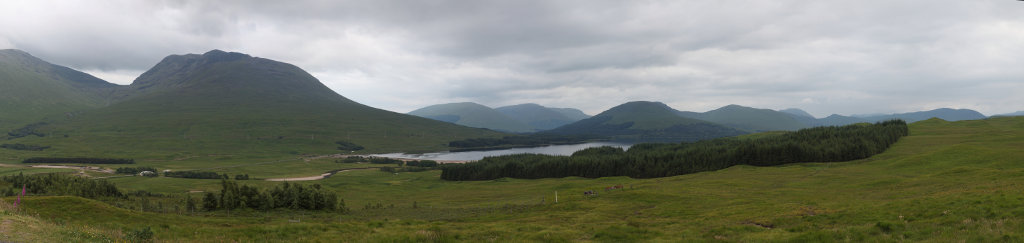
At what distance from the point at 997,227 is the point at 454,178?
147m

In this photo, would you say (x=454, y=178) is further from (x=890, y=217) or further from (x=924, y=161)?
(x=890, y=217)

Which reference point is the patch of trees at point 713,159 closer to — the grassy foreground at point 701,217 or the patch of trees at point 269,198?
the grassy foreground at point 701,217

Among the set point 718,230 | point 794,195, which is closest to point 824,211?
point 718,230

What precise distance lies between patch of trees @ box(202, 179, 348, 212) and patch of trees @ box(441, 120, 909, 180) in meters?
94.7

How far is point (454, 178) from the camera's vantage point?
15838cm

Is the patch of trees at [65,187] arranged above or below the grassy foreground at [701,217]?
above

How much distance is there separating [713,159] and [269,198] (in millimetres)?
114105

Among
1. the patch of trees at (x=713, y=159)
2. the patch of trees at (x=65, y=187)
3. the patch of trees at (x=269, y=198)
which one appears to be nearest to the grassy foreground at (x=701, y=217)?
the patch of trees at (x=269, y=198)

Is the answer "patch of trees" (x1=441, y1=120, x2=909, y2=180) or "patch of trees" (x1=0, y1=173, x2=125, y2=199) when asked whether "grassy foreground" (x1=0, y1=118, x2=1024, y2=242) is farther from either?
"patch of trees" (x1=441, y1=120, x2=909, y2=180)

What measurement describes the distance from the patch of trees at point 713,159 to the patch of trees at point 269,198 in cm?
9469

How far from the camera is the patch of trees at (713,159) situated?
364 ft

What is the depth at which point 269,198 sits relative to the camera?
192 feet

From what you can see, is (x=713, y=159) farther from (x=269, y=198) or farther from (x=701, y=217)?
(x=269, y=198)

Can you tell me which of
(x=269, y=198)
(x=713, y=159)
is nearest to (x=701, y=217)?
(x=269, y=198)
